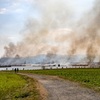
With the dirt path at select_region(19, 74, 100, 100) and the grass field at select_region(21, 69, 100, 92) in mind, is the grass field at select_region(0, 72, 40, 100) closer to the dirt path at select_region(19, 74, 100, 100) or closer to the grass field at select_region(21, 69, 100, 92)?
the dirt path at select_region(19, 74, 100, 100)

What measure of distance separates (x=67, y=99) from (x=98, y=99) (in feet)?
9.36

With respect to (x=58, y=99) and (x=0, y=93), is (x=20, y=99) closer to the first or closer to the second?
(x=58, y=99)

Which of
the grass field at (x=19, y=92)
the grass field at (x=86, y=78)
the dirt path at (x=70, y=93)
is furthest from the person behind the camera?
the grass field at (x=86, y=78)

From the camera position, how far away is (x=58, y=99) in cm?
2541

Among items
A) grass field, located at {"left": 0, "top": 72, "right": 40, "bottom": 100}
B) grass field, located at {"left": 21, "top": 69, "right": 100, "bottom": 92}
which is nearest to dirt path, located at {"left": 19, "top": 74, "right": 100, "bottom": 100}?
grass field, located at {"left": 0, "top": 72, "right": 40, "bottom": 100}

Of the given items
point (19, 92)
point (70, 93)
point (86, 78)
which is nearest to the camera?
point (70, 93)

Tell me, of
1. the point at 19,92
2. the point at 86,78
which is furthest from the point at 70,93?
the point at 86,78

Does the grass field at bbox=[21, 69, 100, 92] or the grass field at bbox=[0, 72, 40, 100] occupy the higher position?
the grass field at bbox=[21, 69, 100, 92]

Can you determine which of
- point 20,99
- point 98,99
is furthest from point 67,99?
point 20,99

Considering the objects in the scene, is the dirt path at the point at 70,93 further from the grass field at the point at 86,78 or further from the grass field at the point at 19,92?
the grass field at the point at 86,78

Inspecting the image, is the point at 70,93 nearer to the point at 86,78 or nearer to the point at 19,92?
the point at 19,92

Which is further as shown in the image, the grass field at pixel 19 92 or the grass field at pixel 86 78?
the grass field at pixel 86 78

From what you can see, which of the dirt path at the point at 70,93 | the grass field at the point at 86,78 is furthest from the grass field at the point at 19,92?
the grass field at the point at 86,78

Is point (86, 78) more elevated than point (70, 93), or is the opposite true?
point (86, 78)
